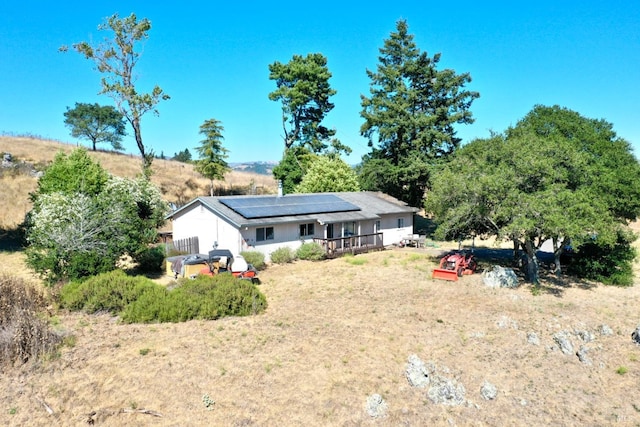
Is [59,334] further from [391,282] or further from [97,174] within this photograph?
[97,174]

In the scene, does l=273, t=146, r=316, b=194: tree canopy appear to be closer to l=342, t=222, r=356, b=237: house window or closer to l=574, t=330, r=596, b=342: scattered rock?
l=342, t=222, r=356, b=237: house window

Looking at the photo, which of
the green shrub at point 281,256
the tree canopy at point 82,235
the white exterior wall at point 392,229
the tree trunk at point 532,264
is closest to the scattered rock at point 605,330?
the tree trunk at point 532,264

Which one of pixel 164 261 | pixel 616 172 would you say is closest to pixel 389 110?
pixel 616 172

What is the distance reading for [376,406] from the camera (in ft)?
31.3

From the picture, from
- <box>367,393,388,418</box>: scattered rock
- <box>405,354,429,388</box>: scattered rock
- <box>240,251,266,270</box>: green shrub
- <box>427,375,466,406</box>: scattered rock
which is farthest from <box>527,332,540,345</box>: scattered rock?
<box>240,251,266,270</box>: green shrub

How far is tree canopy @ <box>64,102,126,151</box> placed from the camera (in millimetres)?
76688

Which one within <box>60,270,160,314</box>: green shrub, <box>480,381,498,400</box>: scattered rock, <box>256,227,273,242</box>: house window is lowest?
<box>480,381,498,400</box>: scattered rock

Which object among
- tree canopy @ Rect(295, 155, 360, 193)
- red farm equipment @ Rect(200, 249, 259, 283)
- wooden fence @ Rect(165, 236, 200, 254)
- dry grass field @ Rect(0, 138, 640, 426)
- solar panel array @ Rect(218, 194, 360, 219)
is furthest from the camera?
tree canopy @ Rect(295, 155, 360, 193)

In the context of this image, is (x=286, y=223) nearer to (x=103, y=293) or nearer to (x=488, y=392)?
(x=103, y=293)

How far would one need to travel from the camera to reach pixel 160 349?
11883 millimetres

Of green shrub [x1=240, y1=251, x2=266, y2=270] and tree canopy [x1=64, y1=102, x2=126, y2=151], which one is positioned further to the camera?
tree canopy [x1=64, y1=102, x2=126, y2=151]

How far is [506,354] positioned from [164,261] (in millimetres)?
18371

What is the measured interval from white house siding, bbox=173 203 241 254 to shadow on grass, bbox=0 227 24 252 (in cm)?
1041

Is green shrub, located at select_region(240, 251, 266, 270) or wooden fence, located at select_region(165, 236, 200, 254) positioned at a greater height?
wooden fence, located at select_region(165, 236, 200, 254)
